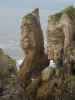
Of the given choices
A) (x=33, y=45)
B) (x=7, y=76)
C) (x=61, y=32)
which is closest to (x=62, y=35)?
(x=61, y=32)

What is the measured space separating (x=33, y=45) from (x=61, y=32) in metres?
0.61

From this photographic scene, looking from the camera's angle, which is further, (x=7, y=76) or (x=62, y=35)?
(x=7, y=76)

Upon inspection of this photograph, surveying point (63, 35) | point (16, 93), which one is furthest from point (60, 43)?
point (16, 93)

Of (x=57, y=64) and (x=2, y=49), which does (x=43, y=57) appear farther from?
(x=2, y=49)

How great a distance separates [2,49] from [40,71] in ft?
3.24

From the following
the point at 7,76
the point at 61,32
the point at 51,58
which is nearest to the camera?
the point at 61,32

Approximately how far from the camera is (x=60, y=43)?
823cm

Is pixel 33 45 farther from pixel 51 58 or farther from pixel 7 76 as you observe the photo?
pixel 7 76

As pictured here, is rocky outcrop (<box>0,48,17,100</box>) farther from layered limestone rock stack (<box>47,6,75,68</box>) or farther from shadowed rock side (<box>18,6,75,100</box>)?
layered limestone rock stack (<box>47,6,75,68</box>)

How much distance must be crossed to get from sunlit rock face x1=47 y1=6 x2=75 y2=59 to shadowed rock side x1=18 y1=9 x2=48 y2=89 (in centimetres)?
20

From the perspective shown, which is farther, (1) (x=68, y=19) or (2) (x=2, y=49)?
(2) (x=2, y=49)

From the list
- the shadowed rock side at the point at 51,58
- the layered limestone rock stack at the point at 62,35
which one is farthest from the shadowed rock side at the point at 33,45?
the layered limestone rock stack at the point at 62,35

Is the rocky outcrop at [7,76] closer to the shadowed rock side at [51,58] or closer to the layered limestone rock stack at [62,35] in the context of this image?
the shadowed rock side at [51,58]

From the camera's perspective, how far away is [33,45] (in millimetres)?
8453
